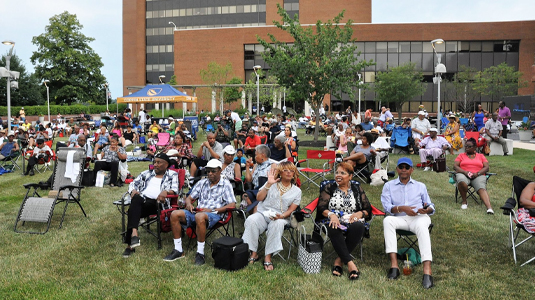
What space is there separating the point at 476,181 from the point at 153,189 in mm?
5583

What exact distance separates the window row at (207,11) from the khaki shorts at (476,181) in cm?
6255

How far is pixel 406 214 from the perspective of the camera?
539cm

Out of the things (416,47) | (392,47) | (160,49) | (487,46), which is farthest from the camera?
(160,49)

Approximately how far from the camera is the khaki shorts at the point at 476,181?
25.8 ft

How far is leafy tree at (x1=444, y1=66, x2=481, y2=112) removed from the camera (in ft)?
148

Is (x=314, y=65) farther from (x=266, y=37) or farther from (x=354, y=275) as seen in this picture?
(x=266, y=37)

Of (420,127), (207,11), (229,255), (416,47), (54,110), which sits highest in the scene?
(207,11)

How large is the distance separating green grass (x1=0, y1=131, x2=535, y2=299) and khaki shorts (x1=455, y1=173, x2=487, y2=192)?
736 mm

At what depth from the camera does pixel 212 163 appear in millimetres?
5918

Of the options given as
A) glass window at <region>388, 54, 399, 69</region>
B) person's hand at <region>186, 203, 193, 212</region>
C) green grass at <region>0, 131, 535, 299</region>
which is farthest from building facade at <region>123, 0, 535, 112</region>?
person's hand at <region>186, 203, 193, 212</region>

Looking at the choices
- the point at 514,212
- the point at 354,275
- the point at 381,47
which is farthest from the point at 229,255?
the point at 381,47

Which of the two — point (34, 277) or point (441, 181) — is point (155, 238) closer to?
point (34, 277)

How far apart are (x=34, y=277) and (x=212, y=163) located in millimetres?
2431

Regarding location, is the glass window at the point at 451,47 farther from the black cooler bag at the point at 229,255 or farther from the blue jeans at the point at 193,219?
the black cooler bag at the point at 229,255
